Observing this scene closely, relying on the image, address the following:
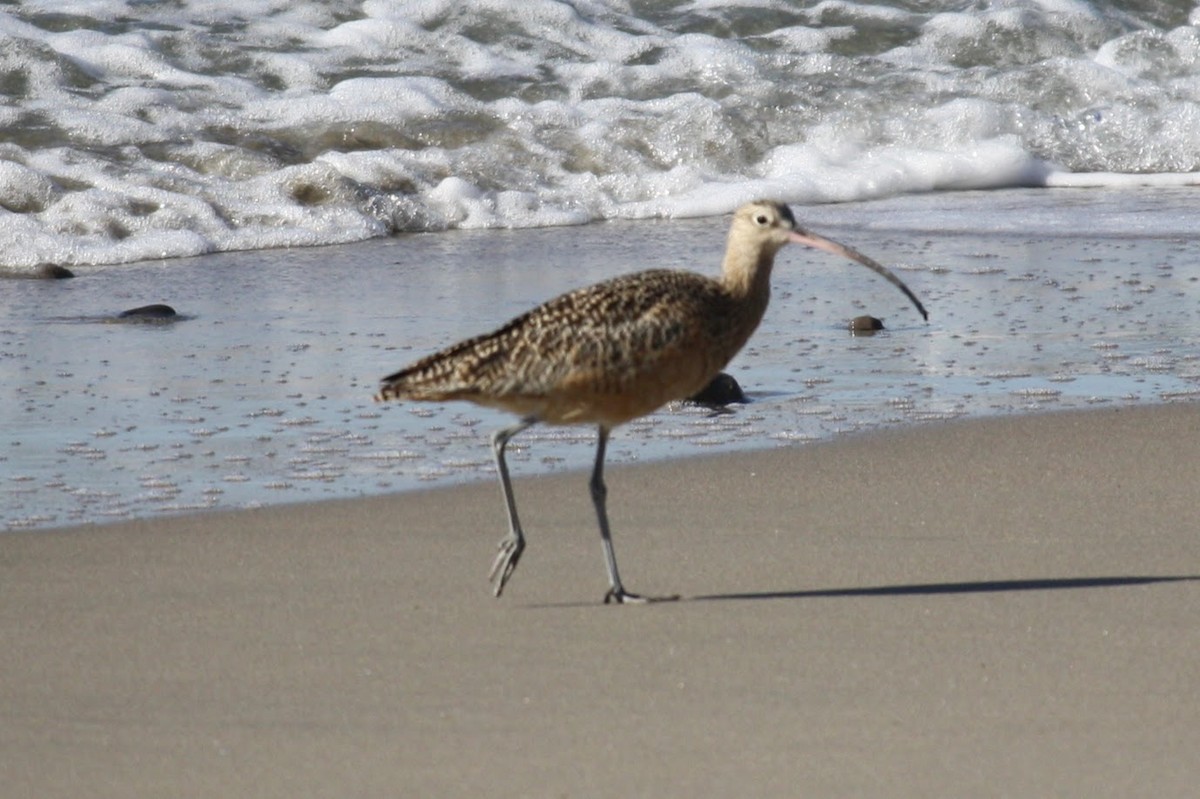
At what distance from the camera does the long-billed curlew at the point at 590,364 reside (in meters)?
4.32

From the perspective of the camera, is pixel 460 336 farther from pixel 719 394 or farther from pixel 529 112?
pixel 529 112

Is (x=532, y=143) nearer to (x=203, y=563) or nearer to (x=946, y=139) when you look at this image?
(x=946, y=139)

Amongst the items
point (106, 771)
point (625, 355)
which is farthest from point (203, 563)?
point (106, 771)

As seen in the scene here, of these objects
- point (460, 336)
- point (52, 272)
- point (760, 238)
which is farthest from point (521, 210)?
point (760, 238)

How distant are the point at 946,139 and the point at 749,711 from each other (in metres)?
9.82

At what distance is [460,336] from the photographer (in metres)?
7.39

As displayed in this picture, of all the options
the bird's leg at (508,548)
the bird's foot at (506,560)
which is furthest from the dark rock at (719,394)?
the bird's foot at (506,560)

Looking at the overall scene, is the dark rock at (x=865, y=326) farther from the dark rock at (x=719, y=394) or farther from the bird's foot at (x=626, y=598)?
the bird's foot at (x=626, y=598)

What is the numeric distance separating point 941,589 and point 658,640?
0.70 m

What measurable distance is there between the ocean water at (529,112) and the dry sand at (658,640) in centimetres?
507

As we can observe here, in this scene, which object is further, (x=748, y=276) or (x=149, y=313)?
(x=149, y=313)

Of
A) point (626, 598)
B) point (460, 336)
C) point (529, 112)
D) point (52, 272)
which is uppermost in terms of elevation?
point (529, 112)

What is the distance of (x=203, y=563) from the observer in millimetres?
4488

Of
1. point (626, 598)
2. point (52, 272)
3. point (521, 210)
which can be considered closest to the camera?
point (626, 598)
